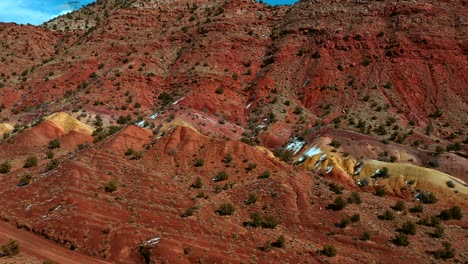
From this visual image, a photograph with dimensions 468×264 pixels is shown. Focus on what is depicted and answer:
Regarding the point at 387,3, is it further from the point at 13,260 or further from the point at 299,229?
the point at 13,260

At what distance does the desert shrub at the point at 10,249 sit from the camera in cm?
1830

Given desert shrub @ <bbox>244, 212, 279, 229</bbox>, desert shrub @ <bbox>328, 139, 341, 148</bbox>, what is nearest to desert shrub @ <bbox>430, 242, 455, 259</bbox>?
desert shrub @ <bbox>244, 212, 279, 229</bbox>

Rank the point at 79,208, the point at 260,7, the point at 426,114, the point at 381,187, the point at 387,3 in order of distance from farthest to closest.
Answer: the point at 260,7 < the point at 387,3 < the point at 426,114 < the point at 381,187 < the point at 79,208

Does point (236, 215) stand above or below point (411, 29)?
below

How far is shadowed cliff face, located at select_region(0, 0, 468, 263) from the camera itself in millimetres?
23469

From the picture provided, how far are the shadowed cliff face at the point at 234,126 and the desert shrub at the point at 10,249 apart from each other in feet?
10.3

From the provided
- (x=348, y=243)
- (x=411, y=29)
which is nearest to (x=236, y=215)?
(x=348, y=243)

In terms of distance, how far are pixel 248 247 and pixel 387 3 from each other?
1785 inches

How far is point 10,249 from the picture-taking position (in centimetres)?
1834

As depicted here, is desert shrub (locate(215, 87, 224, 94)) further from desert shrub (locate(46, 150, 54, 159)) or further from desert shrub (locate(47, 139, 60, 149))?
desert shrub (locate(46, 150, 54, 159))

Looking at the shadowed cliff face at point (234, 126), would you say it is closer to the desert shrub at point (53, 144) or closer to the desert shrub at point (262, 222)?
the desert shrub at point (262, 222)

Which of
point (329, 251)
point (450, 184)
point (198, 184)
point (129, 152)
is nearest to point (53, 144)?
point (129, 152)

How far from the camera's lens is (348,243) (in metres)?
23.0

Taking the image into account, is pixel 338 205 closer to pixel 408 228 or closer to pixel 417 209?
pixel 408 228
